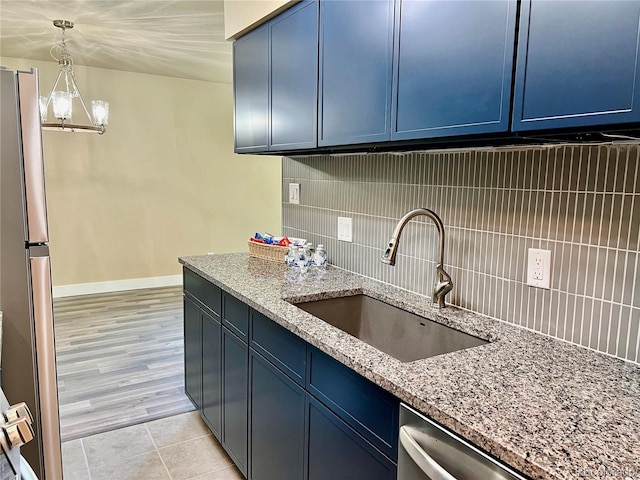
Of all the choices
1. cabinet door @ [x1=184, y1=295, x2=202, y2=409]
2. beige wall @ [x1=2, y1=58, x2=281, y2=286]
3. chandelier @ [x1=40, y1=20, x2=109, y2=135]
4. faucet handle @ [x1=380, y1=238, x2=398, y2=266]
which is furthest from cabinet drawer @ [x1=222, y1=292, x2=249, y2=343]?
beige wall @ [x1=2, y1=58, x2=281, y2=286]

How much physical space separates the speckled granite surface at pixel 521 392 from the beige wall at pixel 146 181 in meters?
4.24

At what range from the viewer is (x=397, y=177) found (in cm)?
210

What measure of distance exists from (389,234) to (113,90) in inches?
170

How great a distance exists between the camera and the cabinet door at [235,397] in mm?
2076

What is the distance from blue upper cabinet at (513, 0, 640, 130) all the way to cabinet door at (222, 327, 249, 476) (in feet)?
4.78

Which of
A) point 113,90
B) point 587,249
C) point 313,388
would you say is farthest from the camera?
point 113,90

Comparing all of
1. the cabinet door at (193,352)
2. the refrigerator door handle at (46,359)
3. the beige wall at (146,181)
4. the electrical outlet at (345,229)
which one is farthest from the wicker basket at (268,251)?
the beige wall at (146,181)

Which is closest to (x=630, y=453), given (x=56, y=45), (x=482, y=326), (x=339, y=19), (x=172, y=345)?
(x=482, y=326)

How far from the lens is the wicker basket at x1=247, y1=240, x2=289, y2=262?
8.80ft

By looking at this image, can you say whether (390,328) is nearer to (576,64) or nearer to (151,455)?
(576,64)

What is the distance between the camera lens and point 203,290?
2480 mm

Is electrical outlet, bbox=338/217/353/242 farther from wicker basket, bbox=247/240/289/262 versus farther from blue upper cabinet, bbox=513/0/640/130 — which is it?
blue upper cabinet, bbox=513/0/640/130

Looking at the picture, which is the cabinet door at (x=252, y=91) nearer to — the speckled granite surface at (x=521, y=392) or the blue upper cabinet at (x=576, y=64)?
the speckled granite surface at (x=521, y=392)

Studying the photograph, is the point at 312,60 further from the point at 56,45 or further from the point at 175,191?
the point at 175,191
